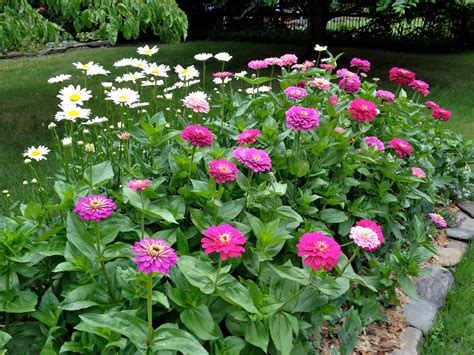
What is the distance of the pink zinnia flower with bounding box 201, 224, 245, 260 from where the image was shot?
151 centimetres

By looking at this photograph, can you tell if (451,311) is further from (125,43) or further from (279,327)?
(125,43)

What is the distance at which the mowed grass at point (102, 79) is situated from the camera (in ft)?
17.5

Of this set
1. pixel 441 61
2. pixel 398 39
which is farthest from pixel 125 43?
pixel 441 61

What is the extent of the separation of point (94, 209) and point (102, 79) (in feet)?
24.6

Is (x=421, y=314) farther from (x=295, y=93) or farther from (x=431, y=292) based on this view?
(x=295, y=93)

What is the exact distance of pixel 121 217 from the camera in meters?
2.03

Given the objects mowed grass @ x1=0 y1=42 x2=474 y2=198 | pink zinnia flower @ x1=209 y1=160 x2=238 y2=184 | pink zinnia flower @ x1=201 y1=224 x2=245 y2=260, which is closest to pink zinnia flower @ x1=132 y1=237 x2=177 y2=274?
pink zinnia flower @ x1=201 y1=224 x2=245 y2=260

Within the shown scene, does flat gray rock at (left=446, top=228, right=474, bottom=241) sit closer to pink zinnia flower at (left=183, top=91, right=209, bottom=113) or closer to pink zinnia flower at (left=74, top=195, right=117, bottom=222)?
pink zinnia flower at (left=183, top=91, right=209, bottom=113)

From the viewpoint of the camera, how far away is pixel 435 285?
288 cm

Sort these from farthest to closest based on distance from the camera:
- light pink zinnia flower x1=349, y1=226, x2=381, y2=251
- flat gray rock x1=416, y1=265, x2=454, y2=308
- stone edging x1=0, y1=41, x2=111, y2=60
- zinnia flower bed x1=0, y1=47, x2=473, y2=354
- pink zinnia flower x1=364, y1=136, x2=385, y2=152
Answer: stone edging x1=0, y1=41, x2=111, y2=60 < pink zinnia flower x1=364, y1=136, x2=385, y2=152 < flat gray rock x1=416, y1=265, x2=454, y2=308 < light pink zinnia flower x1=349, y1=226, x2=381, y2=251 < zinnia flower bed x1=0, y1=47, x2=473, y2=354

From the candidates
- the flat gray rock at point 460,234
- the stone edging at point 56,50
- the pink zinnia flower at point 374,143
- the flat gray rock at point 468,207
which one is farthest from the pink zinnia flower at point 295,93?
the stone edging at point 56,50

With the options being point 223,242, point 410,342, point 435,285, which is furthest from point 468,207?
point 223,242

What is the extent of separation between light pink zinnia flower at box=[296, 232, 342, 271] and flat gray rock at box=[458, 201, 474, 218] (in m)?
2.73

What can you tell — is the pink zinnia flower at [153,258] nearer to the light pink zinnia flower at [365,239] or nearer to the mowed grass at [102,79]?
the light pink zinnia flower at [365,239]
